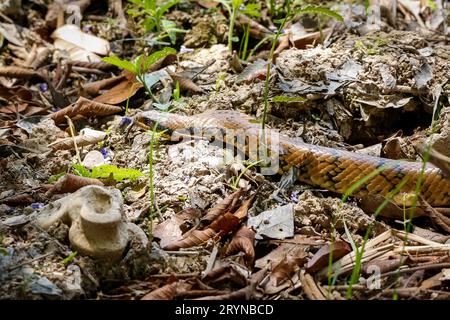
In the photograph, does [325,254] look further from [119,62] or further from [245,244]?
[119,62]

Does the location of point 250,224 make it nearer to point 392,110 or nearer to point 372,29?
point 392,110

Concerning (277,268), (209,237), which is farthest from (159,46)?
(277,268)

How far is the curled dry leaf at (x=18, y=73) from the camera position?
5336 millimetres

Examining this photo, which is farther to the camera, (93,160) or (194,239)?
(93,160)

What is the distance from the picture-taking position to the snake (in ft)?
12.7

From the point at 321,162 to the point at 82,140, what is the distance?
1.80m

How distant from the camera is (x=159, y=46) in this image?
5.53m

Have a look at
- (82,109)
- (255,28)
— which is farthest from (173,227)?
(255,28)

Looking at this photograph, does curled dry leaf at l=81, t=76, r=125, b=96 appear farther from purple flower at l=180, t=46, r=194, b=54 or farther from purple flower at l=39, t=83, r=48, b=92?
purple flower at l=180, t=46, r=194, b=54

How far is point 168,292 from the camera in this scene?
3023 mm

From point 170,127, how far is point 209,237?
1.23 metres

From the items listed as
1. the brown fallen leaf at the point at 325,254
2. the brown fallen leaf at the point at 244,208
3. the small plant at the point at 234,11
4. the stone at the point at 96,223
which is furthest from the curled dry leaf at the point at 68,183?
the small plant at the point at 234,11
